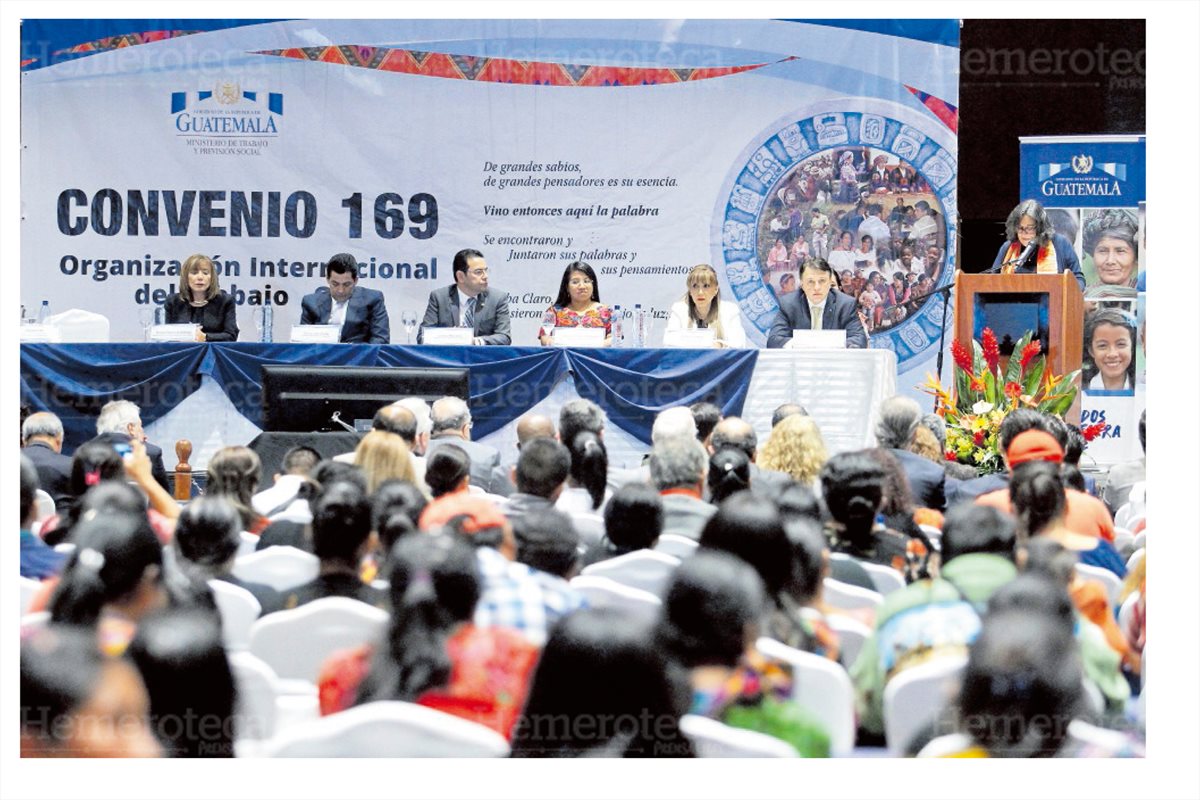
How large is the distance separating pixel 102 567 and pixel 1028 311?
456 cm

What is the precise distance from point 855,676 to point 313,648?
4.12 ft

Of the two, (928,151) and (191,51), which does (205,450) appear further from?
(928,151)

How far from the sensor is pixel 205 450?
7.13 m

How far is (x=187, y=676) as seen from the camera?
3.41 metres

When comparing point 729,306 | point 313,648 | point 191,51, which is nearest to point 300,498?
point 313,648

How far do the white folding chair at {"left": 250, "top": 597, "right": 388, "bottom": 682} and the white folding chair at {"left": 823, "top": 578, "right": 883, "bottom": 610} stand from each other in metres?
1.10

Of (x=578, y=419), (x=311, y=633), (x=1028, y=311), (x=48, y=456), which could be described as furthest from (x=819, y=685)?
(x=1028, y=311)

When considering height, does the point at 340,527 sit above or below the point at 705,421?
below

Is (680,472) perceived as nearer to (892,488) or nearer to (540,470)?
(540,470)

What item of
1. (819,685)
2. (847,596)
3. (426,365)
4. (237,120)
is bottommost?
(819,685)

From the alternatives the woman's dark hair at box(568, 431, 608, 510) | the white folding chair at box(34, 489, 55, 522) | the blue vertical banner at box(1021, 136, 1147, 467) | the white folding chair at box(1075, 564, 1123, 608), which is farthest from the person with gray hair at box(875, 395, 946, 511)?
the blue vertical banner at box(1021, 136, 1147, 467)

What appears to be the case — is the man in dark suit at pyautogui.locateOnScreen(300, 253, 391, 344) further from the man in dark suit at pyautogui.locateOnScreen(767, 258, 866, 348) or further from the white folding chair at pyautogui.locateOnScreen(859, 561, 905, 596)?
the white folding chair at pyautogui.locateOnScreen(859, 561, 905, 596)

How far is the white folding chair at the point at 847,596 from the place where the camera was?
366 centimetres

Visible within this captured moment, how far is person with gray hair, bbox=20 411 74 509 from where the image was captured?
204 inches
